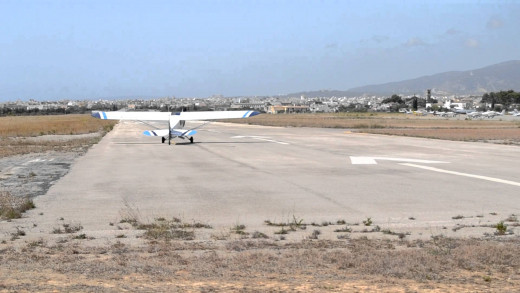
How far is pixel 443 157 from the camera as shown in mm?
25828

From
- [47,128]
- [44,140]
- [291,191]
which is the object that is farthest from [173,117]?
[47,128]

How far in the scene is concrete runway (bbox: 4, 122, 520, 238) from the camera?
1145 centimetres

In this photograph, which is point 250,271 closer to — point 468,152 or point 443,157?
point 443,157

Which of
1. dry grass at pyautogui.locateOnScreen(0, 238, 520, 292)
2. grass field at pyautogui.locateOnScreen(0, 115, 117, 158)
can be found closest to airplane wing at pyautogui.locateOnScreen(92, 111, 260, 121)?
grass field at pyautogui.locateOnScreen(0, 115, 117, 158)

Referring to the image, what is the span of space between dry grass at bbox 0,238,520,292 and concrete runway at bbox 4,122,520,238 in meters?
1.49

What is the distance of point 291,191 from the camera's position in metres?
15.3

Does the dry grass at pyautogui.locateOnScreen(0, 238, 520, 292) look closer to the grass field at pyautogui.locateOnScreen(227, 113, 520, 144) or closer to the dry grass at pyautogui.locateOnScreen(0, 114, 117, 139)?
the grass field at pyautogui.locateOnScreen(227, 113, 520, 144)

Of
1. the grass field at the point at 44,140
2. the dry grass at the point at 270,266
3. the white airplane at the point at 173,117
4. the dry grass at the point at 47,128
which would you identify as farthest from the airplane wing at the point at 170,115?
the dry grass at the point at 270,266

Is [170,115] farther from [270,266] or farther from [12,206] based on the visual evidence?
[270,266]

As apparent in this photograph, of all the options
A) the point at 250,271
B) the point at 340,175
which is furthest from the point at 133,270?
the point at 340,175

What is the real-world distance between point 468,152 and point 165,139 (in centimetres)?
1950

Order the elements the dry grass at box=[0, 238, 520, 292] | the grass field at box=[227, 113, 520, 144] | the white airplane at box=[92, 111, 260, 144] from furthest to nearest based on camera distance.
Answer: the grass field at box=[227, 113, 520, 144]
the white airplane at box=[92, 111, 260, 144]
the dry grass at box=[0, 238, 520, 292]

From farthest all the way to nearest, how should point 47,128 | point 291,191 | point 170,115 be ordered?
point 47,128 < point 170,115 < point 291,191

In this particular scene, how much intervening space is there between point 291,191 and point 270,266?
26.1 feet
